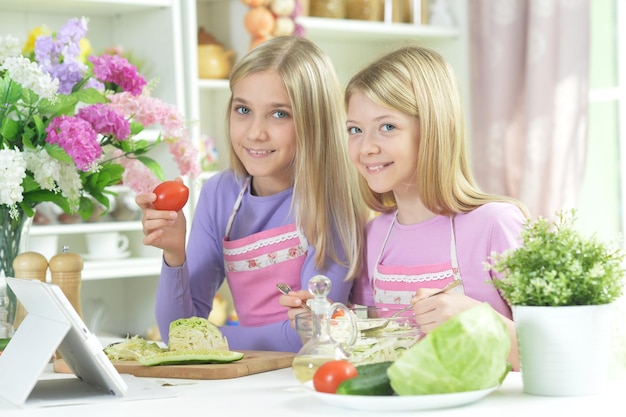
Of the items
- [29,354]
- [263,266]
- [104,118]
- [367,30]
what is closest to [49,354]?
[29,354]

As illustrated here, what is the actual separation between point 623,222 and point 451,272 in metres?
2.05

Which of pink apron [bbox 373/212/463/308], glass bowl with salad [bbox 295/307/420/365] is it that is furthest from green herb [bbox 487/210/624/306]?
pink apron [bbox 373/212/463/308]

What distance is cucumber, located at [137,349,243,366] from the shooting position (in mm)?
1659

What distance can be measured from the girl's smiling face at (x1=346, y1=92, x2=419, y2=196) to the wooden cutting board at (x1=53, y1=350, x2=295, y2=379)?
17.5 inches

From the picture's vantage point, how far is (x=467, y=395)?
1.25 metres

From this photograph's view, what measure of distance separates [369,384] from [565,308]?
0.27m

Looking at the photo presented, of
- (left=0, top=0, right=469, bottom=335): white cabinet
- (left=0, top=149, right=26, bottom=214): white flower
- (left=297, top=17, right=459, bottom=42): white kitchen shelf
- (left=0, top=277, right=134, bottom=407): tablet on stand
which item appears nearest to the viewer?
(left=0, top=277, right=134, bottom=407): tablet on stand

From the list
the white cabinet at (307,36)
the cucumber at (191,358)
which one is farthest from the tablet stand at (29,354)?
the white cabinet at (307,36)

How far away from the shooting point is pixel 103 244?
3424mm

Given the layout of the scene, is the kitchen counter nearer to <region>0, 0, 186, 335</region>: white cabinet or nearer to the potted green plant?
the potted green plant

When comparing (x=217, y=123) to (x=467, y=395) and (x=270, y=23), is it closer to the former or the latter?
(x=270, y=23)

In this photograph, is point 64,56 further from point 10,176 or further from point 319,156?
point 319,156

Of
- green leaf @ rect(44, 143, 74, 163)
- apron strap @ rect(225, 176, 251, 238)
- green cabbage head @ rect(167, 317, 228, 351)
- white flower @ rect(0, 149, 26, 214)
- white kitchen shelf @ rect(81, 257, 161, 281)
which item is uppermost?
green leaf @ rect(44, 143, 74, 163)

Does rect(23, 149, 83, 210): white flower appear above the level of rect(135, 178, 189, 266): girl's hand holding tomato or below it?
above
